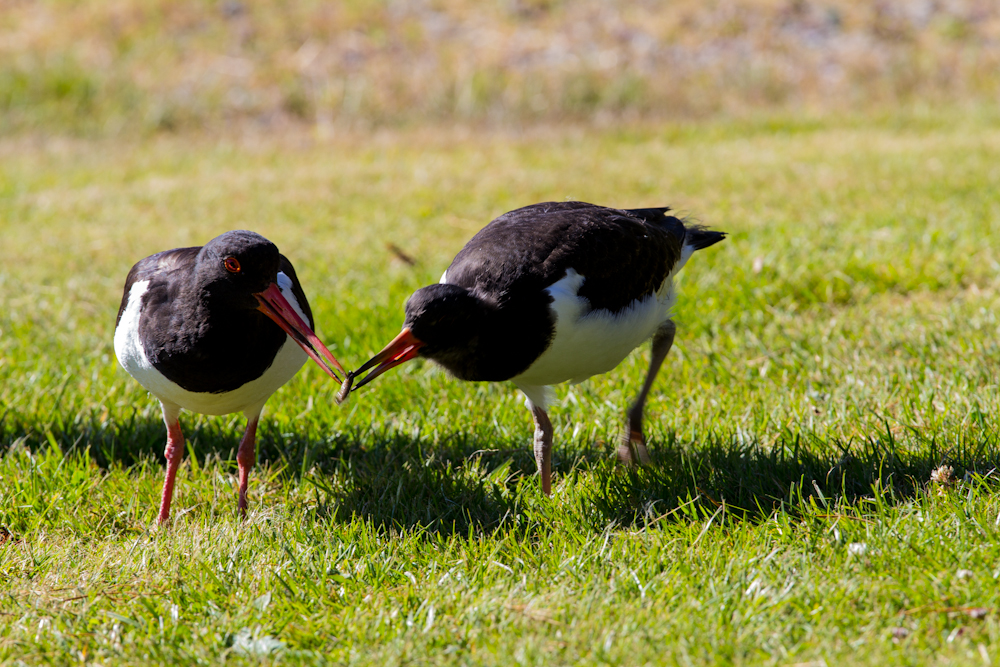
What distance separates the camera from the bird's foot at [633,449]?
3864mm

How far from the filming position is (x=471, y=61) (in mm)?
12531

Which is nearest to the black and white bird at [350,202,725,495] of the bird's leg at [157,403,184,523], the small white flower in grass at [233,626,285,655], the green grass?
the green grass

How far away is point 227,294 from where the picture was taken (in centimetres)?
349

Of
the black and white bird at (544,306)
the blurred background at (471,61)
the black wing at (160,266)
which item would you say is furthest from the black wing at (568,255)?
the blurred background at (471,61)

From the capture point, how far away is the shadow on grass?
3.43m

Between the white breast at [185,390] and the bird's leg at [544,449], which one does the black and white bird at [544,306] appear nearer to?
the bird's leg at [544,449]

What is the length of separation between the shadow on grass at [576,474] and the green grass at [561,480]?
A: 0.05ft

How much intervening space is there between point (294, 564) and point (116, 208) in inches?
259

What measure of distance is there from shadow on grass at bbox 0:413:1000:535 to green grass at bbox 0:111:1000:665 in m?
0.02

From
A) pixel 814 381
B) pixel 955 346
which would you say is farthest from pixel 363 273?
pixel 955 346

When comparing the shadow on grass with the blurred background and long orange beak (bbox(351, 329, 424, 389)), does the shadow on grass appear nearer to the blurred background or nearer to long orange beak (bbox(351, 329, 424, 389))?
long orange beak (bbox(351, 329, 424, 389))

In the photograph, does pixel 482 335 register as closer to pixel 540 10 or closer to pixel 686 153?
pixel 686 153

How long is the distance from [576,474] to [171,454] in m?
1.75

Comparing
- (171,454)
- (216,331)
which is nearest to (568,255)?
(216,331)
